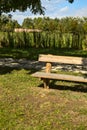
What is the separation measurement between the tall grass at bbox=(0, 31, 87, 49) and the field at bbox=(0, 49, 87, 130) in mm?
16398

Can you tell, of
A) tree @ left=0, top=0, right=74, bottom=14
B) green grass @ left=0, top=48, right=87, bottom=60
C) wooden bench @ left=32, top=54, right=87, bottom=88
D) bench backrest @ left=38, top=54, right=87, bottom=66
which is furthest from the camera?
green grass @ left=0, top=48, right=87, bottom=60

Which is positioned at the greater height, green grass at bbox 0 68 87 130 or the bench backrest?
the bench backrest

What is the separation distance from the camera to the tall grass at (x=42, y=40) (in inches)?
1023

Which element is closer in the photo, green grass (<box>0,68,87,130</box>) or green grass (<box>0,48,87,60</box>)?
green grass (<box>0,68,87,130</box>)

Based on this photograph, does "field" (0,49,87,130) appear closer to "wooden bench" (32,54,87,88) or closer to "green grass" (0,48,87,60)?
"wooden bench" (32,54,87,88)

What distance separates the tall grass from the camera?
2598 centimetres

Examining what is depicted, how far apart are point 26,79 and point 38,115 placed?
349 centimetres

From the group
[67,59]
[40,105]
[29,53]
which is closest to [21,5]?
[67,59]

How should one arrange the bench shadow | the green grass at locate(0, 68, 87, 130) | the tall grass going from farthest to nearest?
the tall grass
the bench shadow
the green grass at locate(0, 68, 87, 130)

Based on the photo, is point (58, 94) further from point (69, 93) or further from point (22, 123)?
point (22, 123)

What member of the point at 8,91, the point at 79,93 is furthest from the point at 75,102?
the point at 8,91

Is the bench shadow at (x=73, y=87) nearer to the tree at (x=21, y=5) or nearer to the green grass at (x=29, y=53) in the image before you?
the tree at (x=21, y=5)

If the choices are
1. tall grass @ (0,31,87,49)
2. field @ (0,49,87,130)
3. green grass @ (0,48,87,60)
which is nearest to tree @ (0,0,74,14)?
field @ (0,49,87,130)

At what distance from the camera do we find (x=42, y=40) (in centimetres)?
2614
